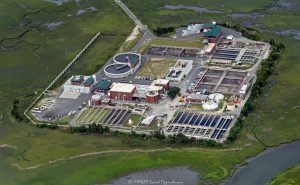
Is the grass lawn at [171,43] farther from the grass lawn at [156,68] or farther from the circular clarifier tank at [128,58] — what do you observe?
the grass lawn at [156,68]

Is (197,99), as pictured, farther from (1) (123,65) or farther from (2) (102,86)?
(1) (123,65)

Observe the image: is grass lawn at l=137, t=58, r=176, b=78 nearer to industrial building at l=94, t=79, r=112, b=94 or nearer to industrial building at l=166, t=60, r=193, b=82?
industrial building at l=166, t=60, r=193, b=82

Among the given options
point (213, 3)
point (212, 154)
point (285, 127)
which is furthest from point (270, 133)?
point (213, 3)

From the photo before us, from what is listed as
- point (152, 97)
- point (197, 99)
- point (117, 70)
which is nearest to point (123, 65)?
point (117, 70)

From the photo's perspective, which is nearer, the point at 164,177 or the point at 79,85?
the point at 164,177

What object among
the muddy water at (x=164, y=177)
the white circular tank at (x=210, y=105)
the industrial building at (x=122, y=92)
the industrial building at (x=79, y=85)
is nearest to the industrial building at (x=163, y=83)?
the industrial building at (x=122, y=92)

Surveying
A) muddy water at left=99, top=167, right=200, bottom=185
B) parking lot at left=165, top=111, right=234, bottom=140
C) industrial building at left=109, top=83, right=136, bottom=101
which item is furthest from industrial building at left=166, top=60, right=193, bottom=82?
muddy water at left=99, top=167, right=200, bottom=185
